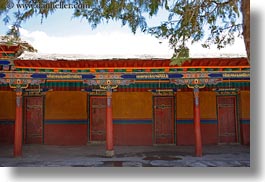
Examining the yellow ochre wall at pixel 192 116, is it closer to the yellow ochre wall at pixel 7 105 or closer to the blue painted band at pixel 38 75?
the blue painted band at pixel 38 75

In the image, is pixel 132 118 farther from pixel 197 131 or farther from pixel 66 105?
pixel 197 131

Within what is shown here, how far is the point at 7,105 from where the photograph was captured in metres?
12.2

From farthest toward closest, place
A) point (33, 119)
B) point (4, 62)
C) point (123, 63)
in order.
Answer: point (33, 119), point (123, 63), point (4, 62)

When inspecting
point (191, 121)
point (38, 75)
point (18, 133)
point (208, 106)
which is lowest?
point (18, 133)

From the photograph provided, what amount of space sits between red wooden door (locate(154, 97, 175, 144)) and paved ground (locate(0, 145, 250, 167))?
1.79ft

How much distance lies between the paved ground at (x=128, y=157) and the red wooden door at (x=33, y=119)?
1.59ft

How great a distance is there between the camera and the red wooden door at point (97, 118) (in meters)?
12.4

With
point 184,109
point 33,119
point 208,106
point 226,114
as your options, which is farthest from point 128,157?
point 226,114

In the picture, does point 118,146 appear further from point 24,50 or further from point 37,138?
point 24,50

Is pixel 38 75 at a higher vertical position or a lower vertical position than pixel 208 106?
higher

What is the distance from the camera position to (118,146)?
39.9 feet

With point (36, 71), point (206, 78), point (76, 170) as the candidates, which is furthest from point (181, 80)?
point (76, 170)

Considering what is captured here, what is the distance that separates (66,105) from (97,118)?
1.19 meters

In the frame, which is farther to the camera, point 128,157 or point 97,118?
point 97,118
